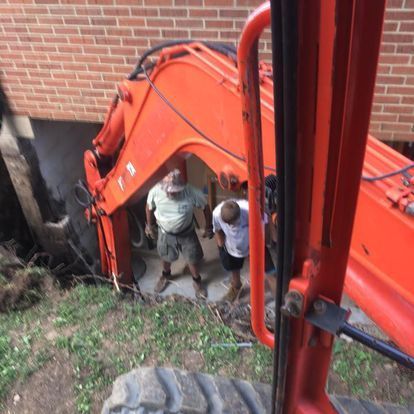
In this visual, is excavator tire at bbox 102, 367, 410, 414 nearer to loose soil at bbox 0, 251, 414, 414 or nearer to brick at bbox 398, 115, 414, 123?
loose soil at bbox 0, 251, 414, 414

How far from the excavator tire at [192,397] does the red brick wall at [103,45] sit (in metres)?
2.86

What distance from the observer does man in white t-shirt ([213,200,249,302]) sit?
4.50m

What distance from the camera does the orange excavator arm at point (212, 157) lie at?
62.7 inches

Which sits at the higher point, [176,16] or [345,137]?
[345,137]

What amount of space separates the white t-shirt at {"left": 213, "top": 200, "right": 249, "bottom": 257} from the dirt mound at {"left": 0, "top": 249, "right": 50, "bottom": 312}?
2.09m

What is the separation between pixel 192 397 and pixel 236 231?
2883 millimetres

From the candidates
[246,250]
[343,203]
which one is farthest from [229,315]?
[343,203]

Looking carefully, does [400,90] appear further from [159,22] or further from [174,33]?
[159,22]

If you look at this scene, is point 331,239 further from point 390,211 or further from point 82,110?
point 82,110

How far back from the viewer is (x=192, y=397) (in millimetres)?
2357

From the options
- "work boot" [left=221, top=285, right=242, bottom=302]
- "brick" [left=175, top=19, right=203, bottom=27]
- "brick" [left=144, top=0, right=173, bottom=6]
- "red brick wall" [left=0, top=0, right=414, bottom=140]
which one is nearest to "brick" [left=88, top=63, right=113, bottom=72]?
"red brick wall" [left=0, top=0, right=414, bottom=140]

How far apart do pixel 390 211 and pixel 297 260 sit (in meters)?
0.50

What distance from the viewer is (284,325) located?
4.61ft

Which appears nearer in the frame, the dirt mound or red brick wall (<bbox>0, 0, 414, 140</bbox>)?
red brick wall (<bbox>0, 0, 414, 140</bbox>)
